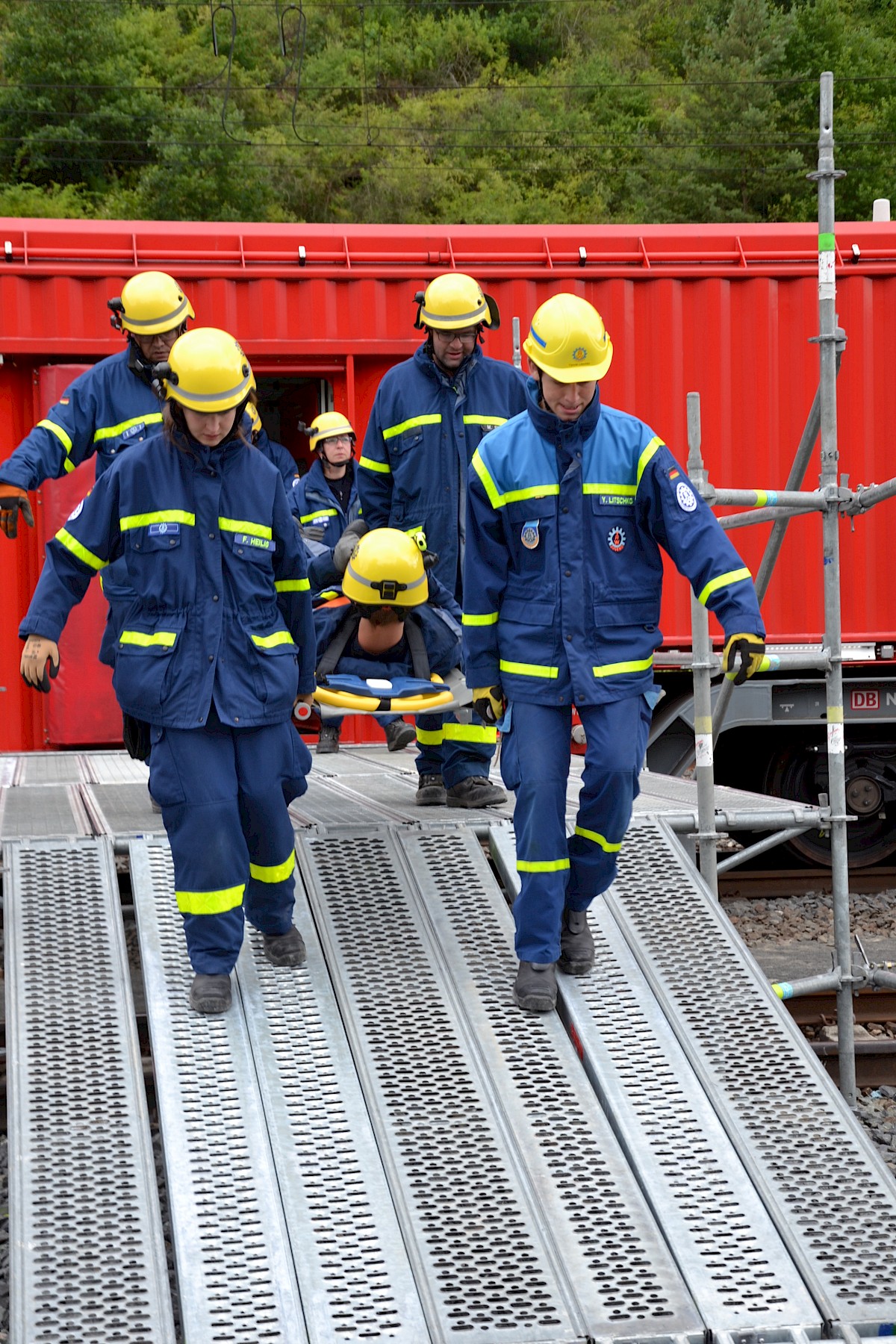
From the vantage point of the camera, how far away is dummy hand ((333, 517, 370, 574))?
549 centimetres

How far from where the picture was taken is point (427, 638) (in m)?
5.62

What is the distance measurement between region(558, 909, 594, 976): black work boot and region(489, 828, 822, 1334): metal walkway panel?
0.11ft

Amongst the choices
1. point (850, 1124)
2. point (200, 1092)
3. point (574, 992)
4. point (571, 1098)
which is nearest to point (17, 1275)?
point (200, 1092)

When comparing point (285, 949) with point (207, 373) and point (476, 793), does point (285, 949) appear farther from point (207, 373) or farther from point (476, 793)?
point (207, 373)

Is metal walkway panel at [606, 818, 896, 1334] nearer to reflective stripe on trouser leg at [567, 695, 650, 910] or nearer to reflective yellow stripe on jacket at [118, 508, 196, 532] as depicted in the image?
reflective stripe on trouser leg at [567, 695, 650, 910]

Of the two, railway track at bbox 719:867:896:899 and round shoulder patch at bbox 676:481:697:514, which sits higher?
round shoulder patch at bbox 676:481:697:514

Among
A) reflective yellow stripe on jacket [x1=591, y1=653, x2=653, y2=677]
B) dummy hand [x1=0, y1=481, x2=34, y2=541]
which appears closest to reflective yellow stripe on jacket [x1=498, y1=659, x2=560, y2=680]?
reflective yellow stripe on jacket [x1=591, y1=653, x2=653, y2=677]

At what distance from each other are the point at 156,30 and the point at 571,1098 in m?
37.8

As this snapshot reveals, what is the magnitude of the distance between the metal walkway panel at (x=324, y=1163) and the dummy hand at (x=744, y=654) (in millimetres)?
1535

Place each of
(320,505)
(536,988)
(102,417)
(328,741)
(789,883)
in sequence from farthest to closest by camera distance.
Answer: (789,883) → (320,505) → (328,741) → (102,417) → (536,988)

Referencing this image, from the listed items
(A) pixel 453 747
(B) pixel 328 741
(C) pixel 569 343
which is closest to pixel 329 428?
(B) pixel 328 741

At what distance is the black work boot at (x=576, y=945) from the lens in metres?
4.46

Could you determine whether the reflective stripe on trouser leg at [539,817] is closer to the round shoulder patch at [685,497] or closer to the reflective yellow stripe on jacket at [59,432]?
the round shoulder patch at [685,497]

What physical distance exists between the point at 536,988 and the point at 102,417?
2.79 metres
